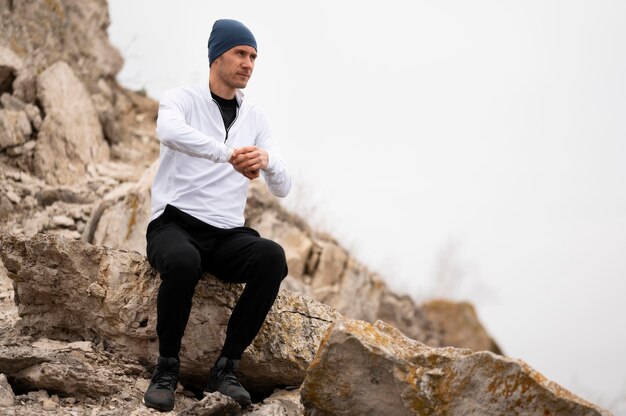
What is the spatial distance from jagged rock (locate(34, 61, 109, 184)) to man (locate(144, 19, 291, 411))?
4.78 metres

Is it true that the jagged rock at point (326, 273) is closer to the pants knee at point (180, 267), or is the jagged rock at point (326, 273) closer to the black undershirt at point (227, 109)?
the black undershirt at point (227, 109)

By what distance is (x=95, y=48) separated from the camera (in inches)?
444

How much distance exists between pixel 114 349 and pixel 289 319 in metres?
1.19

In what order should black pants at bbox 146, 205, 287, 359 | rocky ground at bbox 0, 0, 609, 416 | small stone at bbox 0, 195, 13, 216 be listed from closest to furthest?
rocky ground at bbox 0, 0, 609, 416 → black pants at bbox 146, 205, 287, 359 → small stone at bbox 0, 195, 13, 216

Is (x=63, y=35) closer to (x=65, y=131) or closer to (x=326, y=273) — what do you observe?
(x=65, y=131)

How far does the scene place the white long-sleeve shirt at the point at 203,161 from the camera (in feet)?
13.0

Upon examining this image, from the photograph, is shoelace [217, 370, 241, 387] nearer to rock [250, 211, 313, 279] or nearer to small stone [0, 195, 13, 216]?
small stone [0, 195, 13, 216]

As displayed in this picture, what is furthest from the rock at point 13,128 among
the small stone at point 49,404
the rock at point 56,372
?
the small stone at point 49,404

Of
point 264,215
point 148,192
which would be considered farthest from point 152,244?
point 264,215

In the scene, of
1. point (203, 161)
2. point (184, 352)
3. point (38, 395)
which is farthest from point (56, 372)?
point (203, 161)

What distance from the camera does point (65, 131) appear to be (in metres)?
8.95

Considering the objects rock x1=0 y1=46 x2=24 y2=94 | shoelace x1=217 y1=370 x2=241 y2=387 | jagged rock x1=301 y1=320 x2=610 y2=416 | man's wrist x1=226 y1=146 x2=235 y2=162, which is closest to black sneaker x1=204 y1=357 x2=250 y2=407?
shoelace x1=217 y1=370 x2=241 y2=387

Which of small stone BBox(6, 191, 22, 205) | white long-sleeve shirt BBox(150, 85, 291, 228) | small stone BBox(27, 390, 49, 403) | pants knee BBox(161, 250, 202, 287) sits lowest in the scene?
small stone BBox(27, 390, 49, 403)

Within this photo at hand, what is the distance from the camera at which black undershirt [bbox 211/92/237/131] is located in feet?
14.5
